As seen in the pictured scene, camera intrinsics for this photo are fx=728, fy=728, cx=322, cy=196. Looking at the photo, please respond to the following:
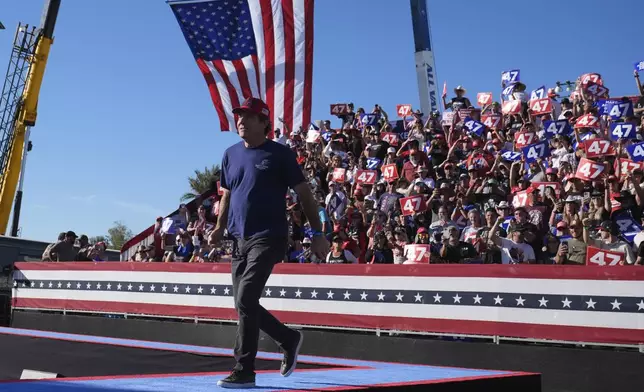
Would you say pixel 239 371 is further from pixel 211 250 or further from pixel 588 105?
pixel 588 105

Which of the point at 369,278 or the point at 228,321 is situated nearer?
the point at 369,278

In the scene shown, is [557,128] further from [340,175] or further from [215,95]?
[215,95]

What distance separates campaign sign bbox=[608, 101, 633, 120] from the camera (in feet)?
42.9

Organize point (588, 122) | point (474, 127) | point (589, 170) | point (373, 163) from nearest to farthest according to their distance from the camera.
Result: point (589, 170), point (588, 122), point (474, 127), point (373, 163)

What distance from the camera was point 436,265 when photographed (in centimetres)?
956

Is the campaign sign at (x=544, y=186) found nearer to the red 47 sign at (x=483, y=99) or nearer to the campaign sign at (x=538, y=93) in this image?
the campaign sign at (x=538, y=93)

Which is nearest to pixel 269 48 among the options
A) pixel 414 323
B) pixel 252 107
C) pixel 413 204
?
pixel 413 204

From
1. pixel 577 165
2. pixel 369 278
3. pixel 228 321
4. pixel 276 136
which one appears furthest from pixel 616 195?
pixel 276 136

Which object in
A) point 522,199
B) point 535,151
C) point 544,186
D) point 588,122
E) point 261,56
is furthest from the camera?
point 261,56

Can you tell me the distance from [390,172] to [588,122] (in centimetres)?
368

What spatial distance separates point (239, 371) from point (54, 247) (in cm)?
1210

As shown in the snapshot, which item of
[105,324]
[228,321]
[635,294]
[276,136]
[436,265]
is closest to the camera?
[635,294]

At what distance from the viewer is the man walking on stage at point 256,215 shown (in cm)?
491

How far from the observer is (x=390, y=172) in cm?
1384
